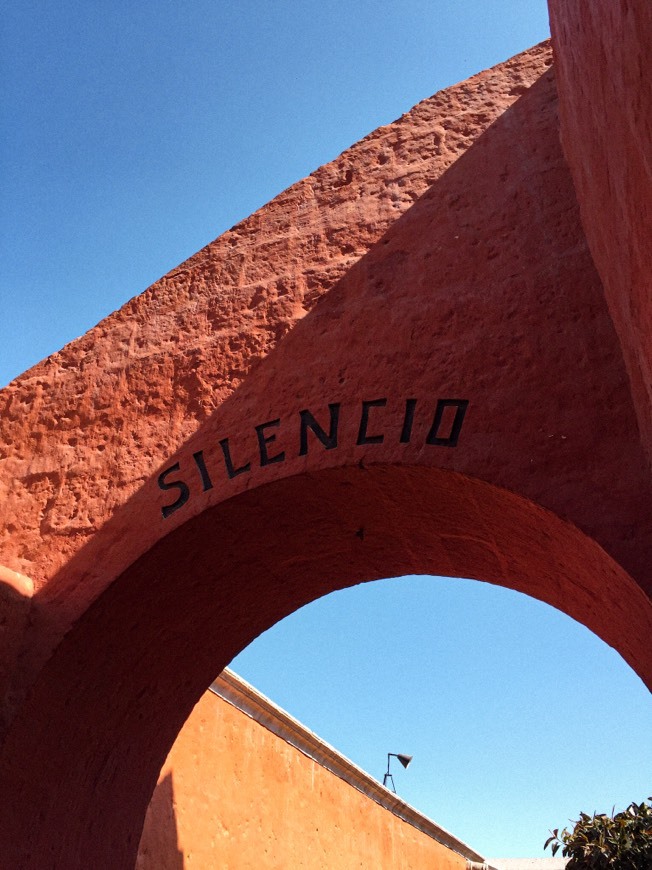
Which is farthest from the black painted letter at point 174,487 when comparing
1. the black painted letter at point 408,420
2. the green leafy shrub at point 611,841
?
the green leafy shrub at point 611,841

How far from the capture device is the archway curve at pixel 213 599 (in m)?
3.96

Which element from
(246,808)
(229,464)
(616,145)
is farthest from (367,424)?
(246,808)

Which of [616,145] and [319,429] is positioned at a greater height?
[319,429]

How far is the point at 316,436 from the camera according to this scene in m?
4.09

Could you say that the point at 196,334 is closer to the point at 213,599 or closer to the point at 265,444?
the point at 265,444

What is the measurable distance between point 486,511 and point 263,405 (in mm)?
1149

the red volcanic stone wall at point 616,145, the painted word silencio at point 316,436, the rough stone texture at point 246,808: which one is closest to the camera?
the red volcanic stone wall at point 616,145

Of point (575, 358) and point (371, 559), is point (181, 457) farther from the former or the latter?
point (575, 358)

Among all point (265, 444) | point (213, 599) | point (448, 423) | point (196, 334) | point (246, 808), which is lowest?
point (246, 808)

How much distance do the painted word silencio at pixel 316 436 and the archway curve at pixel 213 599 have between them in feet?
0.42

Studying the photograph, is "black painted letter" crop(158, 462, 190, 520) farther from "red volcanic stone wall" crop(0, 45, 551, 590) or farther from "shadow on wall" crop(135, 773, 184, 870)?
"shadow on wall" crop(135, 773, 184, 870)

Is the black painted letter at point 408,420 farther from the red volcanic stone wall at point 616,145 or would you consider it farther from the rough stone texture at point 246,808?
the rough stone texture at point 246,808

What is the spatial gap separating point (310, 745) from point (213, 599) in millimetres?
4441

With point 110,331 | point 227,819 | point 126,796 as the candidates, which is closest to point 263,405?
point 110,331
